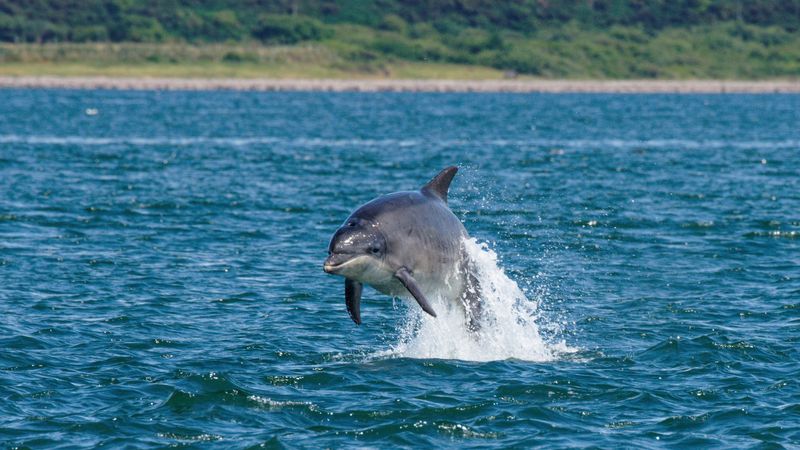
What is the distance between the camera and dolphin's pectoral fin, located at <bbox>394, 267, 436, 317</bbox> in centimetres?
1678

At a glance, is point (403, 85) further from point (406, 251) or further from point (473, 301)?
point (406, 251)

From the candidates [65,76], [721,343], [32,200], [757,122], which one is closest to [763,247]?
[721,343]

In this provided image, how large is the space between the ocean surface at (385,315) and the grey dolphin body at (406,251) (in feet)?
2.34

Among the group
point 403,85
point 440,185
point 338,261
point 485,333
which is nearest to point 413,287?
point 338,261

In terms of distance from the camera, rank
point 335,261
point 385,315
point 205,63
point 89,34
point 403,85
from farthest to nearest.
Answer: point 89,34 < point 205,63 < point 403,85 < point 385,315 < point 335,261

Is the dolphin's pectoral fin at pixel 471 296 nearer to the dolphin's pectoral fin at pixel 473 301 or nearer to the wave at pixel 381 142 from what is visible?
the dolphin's pectoral fin at pixel 473 301

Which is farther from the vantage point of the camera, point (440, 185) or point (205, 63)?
point (205, 63)

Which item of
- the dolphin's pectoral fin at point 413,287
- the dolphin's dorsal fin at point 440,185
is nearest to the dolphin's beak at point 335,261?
the dolphin's pectoral fin at point 413,287

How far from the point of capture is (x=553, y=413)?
56.7ft

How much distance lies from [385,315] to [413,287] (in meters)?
7.91

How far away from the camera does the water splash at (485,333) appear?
65.6ft

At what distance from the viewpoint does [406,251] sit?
17.8m

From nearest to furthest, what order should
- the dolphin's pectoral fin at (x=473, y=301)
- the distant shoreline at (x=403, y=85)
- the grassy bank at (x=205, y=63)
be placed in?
the dolphin's pectoral fin at (x=473, y=301)
the distant shoreline at (x=403, y=85)
the grassy bank at (x=205, y=63)

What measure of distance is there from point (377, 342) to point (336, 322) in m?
1.87
